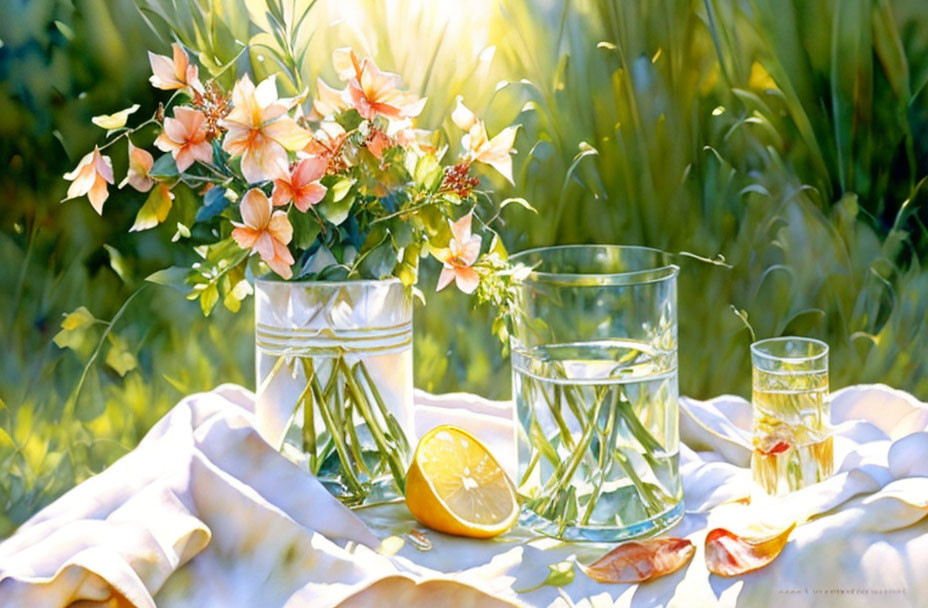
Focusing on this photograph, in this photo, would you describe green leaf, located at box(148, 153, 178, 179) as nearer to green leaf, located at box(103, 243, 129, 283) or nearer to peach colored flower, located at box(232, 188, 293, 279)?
peach colored flower, located at box(232, 188, 293, 279)

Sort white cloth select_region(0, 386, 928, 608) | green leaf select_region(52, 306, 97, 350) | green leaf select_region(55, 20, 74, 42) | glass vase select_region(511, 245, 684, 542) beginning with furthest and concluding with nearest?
green leaf select_region(55, 20, 74, 42)
green leaf select_region(52, 306, 97, 350)
glass vase select_region(511, 245, 684, 542)
white cloth select_region(0, 386, 928, 608)

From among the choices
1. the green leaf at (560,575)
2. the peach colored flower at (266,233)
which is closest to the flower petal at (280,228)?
the peach colored flower at (266,233)

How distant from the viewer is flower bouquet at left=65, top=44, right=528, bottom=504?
3.04 feet

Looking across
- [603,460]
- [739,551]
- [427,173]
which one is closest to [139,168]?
[427,173]

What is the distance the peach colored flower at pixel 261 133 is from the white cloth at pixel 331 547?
0.23 m

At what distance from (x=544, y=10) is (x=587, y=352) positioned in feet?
1.89

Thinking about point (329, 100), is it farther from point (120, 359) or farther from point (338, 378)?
point (120, 359)

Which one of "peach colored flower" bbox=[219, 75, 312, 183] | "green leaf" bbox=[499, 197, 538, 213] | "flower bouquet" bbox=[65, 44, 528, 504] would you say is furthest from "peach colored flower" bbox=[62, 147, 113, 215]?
"green leaf" bbox=[499, 197, 538, 213]

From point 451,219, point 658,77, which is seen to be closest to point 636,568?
point 451,219

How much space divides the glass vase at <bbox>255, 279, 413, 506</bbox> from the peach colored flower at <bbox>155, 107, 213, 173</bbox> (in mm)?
128

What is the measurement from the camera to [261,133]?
92 cm

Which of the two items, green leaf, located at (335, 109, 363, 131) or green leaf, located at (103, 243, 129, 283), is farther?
green leaf, located at (103, 243, 129, 283)

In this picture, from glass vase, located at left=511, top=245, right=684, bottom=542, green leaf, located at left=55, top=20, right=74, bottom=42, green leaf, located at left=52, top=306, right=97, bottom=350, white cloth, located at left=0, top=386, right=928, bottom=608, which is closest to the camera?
white cloth, located at left=0, top=386, right=928, bottom=608

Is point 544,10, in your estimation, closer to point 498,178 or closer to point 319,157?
point 498,178
